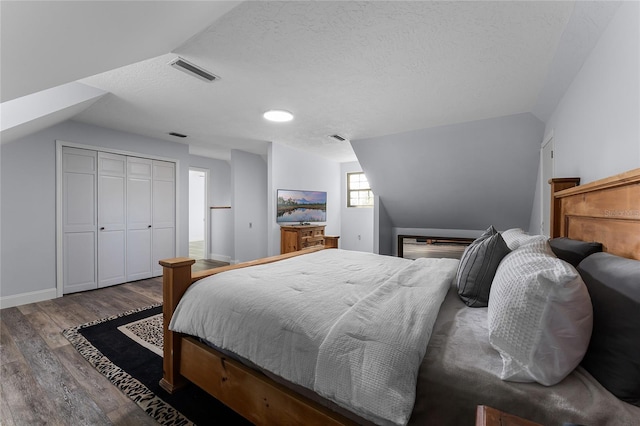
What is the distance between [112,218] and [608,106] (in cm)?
553

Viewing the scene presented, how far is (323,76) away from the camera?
235 cm

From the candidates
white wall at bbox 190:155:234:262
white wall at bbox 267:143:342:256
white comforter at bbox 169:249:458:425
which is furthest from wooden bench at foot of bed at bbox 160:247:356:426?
white wall at bbox 190:155:234:262

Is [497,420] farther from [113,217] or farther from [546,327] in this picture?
[113,217]

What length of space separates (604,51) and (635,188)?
94cm

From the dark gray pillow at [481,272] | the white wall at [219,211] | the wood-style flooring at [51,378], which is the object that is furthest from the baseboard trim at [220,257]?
the dark gray pillow at [481,272]

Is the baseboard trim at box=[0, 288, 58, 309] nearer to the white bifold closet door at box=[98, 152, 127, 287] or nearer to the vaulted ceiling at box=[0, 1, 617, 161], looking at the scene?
the white bifold closet door at box=[98, 152, 127, 287]

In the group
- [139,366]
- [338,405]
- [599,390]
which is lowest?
[139,366]

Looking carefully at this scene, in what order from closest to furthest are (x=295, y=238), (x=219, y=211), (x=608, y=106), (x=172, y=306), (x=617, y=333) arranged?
(x=617, y=333) < (x=608, y=106) < (x=172, y=306) < (x=295, y=238) < (x=219, y=211)

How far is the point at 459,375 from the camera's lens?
0.93 meters

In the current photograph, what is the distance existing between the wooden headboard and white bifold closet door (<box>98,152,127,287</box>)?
539cm

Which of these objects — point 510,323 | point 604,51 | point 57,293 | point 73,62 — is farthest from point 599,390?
point 57,293

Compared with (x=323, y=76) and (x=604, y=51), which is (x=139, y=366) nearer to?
(x=323, y=76)

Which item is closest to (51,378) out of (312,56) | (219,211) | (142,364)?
(142,364)

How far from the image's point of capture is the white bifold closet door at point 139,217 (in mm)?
4324
